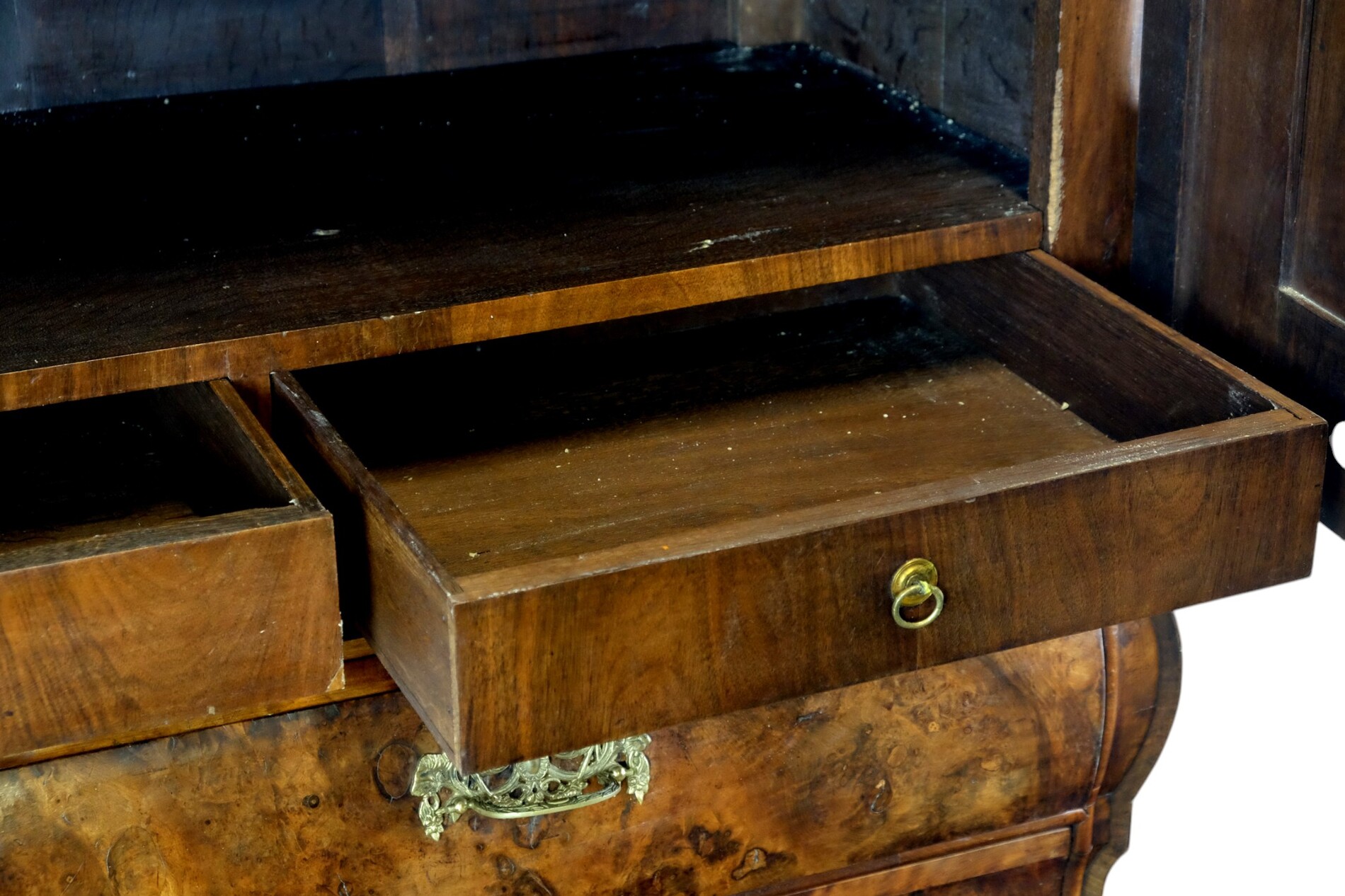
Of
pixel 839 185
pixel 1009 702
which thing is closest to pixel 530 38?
pixel 839 185

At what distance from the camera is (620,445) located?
103 centimetres

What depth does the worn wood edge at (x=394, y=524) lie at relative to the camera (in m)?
0.73

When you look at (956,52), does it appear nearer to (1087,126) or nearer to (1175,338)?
(1087,126)

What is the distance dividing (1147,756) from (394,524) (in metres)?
0.67

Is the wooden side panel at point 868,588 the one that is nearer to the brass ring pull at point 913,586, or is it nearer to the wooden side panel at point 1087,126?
A: the brass ring pull at point 913,586

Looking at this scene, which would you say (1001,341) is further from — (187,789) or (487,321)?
(187,789)

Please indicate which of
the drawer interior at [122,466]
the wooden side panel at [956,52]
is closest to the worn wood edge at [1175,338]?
the wooden side panel at [956,52]

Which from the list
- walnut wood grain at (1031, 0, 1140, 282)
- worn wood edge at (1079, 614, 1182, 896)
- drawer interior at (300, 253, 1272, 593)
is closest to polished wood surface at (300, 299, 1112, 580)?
drawer interior at (300, 253, 1272, 593)

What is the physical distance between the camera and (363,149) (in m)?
1.22

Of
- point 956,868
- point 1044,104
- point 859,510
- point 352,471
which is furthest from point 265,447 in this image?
point 956,868

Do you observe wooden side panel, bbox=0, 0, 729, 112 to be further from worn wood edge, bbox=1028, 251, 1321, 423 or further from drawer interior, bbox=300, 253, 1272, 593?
worn wood edge, bbox=1028, 251, 1321, 423

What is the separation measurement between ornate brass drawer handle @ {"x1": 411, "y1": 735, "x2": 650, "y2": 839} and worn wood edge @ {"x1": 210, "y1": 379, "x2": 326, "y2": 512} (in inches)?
10.0

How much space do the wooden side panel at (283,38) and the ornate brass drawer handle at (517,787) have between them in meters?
0.60

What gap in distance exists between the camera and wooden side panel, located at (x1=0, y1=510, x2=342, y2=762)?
0.74 metres
